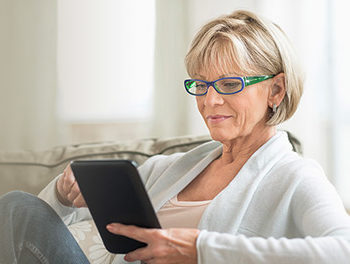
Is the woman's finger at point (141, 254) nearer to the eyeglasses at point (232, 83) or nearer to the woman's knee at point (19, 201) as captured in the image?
the woman's knee at point (19, 201)

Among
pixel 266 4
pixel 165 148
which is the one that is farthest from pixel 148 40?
pixel 165 148

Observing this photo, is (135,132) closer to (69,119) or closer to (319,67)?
(69,119)

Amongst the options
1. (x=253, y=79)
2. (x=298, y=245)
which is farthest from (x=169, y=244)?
(x=253, y=79)

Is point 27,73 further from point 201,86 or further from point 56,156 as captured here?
point 201,86

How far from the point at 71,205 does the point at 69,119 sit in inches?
30.3

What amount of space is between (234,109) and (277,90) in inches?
5.1

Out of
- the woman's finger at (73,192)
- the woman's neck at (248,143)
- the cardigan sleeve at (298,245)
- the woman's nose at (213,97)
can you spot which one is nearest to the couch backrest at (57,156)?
the woman's finger at (73,192)

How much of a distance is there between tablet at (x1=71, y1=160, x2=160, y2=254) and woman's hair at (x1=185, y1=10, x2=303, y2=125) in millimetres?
426

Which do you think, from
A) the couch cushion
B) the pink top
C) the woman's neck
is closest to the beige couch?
the couch cushion

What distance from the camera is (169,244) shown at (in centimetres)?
95

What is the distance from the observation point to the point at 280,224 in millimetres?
1103

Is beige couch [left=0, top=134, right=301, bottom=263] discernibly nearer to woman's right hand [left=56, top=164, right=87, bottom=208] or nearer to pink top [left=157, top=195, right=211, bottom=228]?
woman's right hand [left=56, top=164, right=87, bottom=208]

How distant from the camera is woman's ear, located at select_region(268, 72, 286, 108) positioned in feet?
4.17

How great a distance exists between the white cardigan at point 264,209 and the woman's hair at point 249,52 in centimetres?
13
